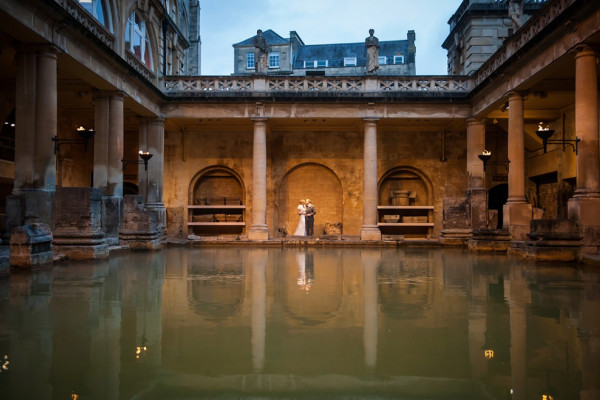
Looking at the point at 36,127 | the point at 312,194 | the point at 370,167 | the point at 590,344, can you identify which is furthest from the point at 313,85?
the point at 590,344

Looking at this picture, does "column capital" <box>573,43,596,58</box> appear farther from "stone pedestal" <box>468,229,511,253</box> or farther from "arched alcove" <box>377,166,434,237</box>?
"arched alcove" <box>377,166,434,237</box>

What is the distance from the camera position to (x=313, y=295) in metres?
6.84

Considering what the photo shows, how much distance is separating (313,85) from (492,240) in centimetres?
1039

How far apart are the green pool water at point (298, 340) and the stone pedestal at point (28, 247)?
168 cm

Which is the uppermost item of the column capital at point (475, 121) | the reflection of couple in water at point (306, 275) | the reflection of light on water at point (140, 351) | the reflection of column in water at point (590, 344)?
the column capital at point (475, 121)

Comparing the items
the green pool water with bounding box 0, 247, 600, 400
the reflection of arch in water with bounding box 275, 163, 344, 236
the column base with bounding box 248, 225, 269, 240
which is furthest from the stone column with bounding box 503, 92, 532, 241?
the reflection of arch in water with bounding box 275, 163, 344, 236

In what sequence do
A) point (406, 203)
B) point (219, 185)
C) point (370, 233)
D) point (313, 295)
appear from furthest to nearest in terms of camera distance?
point (219, 185) < point (406, 203) < point (370, 233) < point (313, 295)

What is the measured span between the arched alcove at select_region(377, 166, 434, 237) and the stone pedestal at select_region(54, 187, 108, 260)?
51.1 ft

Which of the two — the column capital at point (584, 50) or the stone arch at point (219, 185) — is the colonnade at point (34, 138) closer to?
the column capital at point (584, 50)

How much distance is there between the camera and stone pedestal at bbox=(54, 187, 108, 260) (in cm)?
1259

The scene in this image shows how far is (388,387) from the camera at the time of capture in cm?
329

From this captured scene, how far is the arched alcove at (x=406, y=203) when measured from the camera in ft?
84.4

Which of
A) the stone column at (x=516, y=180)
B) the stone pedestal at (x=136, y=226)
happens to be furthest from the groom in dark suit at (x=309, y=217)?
the stone column at (x=516, y=180)

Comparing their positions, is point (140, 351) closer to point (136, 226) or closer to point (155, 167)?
point (136, 226)
